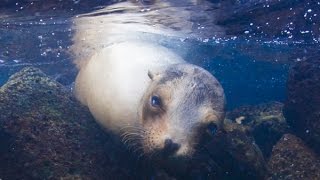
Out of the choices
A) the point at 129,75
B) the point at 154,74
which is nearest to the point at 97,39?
the point at 129,75

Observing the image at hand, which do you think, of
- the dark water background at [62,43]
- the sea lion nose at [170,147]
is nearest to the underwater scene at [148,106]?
the sea lion nose at [170,147]

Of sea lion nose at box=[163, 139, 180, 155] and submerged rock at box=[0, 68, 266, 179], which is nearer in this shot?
sea lion nose at box=[163, 139, 180, 155]

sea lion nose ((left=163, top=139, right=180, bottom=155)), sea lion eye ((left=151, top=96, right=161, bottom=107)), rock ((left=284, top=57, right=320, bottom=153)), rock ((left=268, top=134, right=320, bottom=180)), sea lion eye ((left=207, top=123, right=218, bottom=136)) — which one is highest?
sea lion eye ((left=151, top=96, right=161, bottom=107))

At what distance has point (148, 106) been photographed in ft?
→ 18.0

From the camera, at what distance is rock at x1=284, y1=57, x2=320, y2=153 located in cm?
893

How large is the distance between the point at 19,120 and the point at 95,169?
1.73 metres

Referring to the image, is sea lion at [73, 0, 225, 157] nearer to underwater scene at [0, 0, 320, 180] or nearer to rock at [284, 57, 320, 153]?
underwater scene at [0, 0, 320, 180]

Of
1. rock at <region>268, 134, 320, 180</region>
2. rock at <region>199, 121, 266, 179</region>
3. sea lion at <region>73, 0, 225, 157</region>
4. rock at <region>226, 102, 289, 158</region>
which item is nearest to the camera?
sea lion at <region>73, 0, 225, 157</region>

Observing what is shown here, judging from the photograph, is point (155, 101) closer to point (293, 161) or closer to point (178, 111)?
point (178, 111)

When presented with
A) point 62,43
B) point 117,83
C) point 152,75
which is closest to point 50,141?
point 117,83

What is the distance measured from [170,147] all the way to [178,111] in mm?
708

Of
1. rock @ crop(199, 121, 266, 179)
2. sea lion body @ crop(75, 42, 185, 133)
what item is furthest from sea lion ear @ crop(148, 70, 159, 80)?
rock @ crop(199, 121, 266, 179)

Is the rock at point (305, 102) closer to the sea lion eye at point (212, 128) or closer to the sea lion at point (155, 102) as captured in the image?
the sea lion at point (155, 102)

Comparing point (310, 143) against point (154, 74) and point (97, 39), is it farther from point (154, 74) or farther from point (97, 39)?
point (97, 39)
